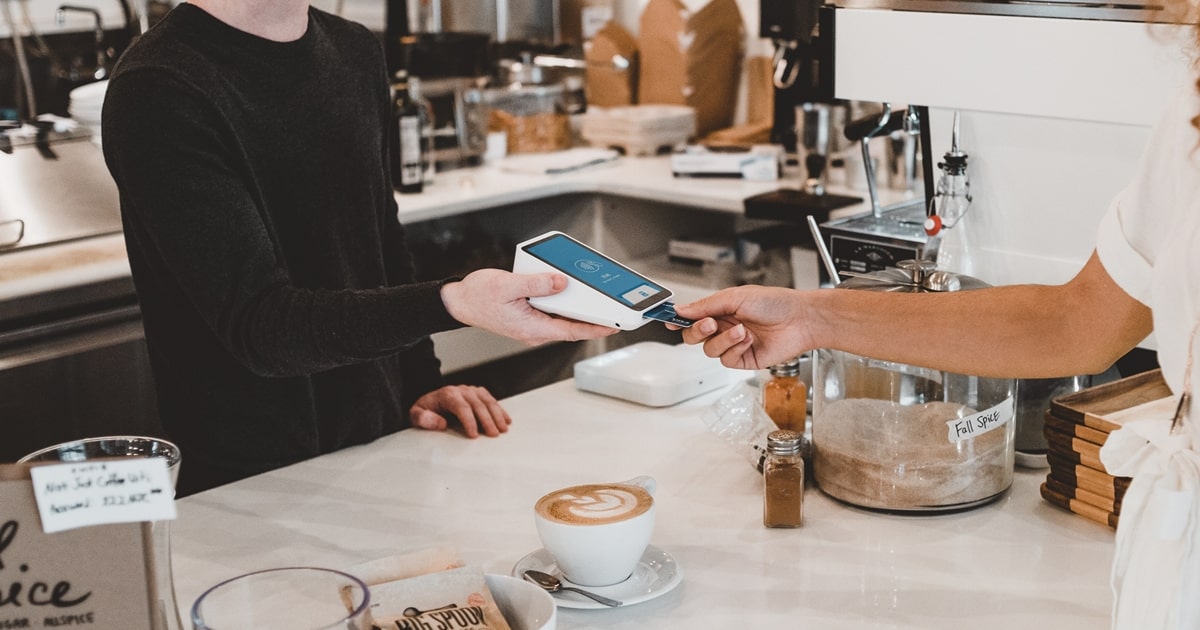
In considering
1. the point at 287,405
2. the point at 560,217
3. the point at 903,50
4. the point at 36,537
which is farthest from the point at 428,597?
the point at 560,217

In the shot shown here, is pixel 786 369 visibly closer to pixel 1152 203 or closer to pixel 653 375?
pixel 653 375

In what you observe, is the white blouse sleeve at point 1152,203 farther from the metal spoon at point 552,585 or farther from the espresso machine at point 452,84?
the espresso machine at point 452,84

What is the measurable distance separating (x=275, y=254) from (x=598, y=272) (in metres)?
0.46

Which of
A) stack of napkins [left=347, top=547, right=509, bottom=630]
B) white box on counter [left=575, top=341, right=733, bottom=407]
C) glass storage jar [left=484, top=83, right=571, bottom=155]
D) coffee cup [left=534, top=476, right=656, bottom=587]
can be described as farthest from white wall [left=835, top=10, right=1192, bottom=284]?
glass storage jar [left=484, top=83, right=571, bottom=155]

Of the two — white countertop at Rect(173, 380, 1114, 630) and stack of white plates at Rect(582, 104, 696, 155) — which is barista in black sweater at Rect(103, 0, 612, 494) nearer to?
white countertop at Rect(173, 380, 1114, 630)

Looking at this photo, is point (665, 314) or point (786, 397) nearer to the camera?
point (665, 314)

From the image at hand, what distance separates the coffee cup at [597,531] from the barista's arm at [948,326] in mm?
273

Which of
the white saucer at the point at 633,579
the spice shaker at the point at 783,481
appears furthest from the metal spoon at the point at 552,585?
the spice shaker at the point at 783,481

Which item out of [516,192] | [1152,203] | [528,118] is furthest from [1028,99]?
[528,118]

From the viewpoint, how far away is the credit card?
126 centimetres

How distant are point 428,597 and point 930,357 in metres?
0.56

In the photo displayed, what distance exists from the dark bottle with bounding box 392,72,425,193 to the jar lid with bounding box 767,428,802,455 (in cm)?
190

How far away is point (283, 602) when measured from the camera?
33.6 inches

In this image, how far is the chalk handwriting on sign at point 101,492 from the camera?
0.81 meters
